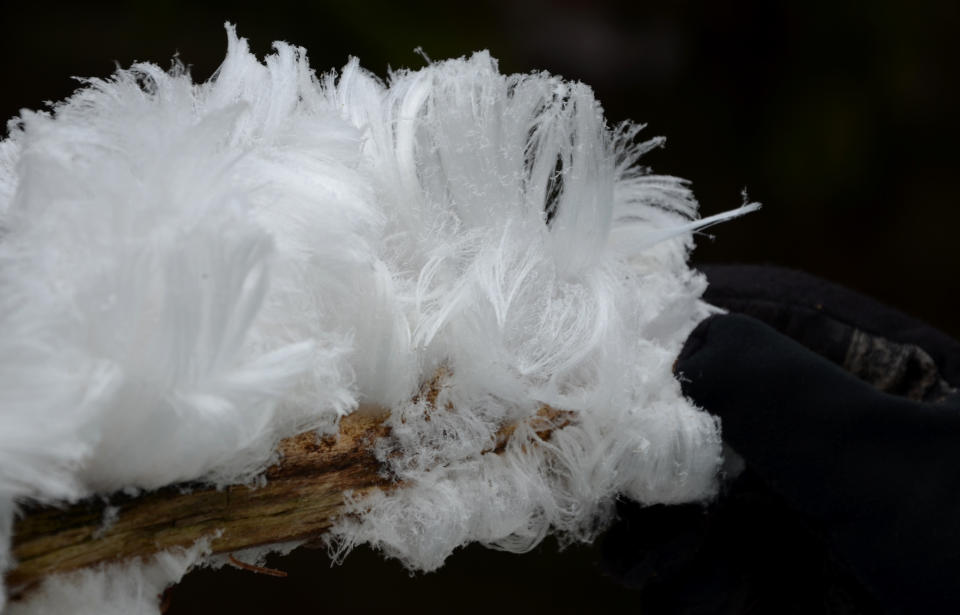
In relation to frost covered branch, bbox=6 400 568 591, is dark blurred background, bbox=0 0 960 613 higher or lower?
higher

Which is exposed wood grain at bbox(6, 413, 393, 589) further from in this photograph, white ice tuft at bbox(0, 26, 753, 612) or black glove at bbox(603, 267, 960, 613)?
black glove at bbox(603, 267, 960, 613)

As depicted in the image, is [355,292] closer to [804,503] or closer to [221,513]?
[221,513]

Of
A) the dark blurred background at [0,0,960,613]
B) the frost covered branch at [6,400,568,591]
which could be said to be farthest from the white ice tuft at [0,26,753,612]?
the dark blurred background at [0,0,960,613]

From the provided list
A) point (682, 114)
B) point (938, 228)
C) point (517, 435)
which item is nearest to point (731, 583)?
point (517, 435)

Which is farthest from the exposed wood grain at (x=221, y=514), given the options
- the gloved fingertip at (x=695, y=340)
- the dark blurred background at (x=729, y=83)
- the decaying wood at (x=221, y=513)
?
the dark blurred background at (x=729, y=83)

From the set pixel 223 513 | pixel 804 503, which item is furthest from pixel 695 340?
pixel 223 513

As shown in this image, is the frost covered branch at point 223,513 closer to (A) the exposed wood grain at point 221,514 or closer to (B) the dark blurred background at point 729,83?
(A) the exposed wood grain at point 221,514

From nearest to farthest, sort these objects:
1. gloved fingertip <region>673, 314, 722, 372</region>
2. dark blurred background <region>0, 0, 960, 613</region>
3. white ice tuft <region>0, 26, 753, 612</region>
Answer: white ice tuft <region>0, 26, 753, 612</region>
gloved fingertip <region>673, 314, 722, 372</region>
dark blurred background <region>0, 0, 960, 613</region>
